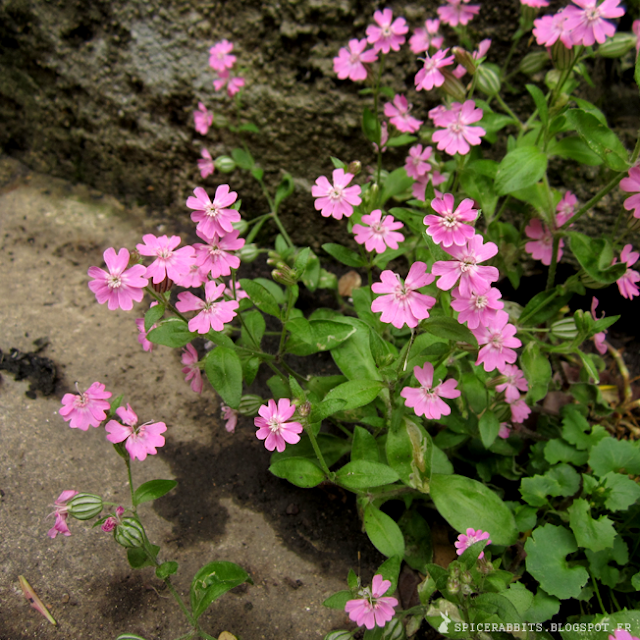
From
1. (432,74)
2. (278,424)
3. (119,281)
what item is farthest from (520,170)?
(119,281)

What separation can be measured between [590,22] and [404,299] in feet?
3.40

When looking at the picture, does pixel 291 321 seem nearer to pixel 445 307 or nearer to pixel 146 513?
pixel 445 307

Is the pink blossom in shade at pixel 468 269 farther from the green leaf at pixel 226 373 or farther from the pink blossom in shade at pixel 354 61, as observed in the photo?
the pink blossom in shade at pixel 354 61

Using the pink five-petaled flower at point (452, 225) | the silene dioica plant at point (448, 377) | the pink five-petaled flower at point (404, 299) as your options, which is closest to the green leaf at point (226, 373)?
the silene dioica plant at point (448, 377)

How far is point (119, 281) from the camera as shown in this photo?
140 cm

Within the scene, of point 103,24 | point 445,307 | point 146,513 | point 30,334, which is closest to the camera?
point 445,307

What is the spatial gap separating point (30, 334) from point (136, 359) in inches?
16.9

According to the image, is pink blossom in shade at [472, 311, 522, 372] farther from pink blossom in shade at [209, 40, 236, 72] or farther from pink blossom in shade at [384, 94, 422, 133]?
pink blossom in shade at [209, 40, 236, 72]

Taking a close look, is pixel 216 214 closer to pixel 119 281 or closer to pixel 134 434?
pixel 119 281

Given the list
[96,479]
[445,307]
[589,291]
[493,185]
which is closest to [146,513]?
[96,479]

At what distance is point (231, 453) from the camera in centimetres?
196

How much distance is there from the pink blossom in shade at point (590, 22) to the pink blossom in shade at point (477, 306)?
90cm

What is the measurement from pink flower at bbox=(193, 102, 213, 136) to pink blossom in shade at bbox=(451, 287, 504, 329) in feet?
4.93

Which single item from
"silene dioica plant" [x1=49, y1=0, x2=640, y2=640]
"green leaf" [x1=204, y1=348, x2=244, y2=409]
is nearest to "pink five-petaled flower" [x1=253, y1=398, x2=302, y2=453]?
"silene dioica plant" [x1=49, y1=0, x2=640, y2=640]
